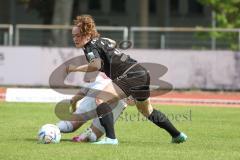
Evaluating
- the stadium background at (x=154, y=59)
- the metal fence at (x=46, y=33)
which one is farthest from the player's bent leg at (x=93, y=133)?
the metal fence at (x=46, y=33)

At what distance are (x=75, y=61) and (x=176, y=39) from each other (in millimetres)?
4282

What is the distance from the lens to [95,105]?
36.9ft

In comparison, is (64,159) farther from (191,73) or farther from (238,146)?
(191,73)

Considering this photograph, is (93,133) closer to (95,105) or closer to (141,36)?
(95,105)

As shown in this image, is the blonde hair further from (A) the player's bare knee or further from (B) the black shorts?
(A) the player's bare knee

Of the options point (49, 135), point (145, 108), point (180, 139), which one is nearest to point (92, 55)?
point (145, 108)

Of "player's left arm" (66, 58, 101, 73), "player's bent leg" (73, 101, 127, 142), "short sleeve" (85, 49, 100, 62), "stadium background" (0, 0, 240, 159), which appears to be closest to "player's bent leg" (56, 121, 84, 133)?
"player's bent leg" (73, 101, 127, 142)

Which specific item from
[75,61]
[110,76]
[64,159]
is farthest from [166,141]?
[75,61]

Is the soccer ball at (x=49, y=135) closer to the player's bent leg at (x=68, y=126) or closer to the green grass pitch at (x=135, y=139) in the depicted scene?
the green grass pitch at (x=135, y=139)

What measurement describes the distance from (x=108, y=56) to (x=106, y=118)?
0.89 m

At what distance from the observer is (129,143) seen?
36.5ft

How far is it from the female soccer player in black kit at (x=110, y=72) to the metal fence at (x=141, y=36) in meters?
15.6

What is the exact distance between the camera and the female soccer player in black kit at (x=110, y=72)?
34.8 feet

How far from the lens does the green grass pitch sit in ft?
31.4
